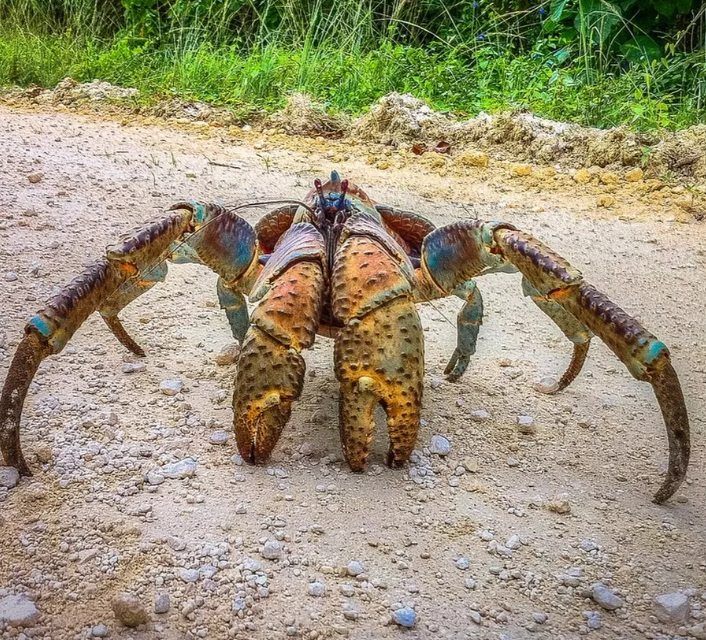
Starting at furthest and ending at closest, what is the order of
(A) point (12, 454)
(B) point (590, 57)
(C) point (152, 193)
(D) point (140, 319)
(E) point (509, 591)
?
1. (B) point (590, 57)
2. (C) point (152, 193)
3. (D) point (140, 319)
4. (A) point (12, 454)
5. (E) point (509, 591)

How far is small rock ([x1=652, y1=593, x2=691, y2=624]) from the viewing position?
155cm

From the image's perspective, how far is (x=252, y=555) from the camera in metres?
1.72

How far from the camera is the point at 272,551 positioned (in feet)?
5.63

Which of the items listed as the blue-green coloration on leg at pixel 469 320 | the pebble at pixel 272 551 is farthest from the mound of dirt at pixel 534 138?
the pebble at pixel 272 551

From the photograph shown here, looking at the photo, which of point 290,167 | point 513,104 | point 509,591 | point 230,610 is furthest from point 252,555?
point 513,104

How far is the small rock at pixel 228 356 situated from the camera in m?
2.73

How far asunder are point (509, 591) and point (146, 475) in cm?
96

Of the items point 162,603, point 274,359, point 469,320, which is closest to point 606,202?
point 469,320

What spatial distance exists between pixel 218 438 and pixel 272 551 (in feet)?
1.77

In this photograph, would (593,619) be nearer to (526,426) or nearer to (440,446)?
(440,446)

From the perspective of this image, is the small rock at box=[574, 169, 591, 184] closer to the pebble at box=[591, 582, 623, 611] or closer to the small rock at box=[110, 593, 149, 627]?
the pebble at box=[591, 582, 623, 611]

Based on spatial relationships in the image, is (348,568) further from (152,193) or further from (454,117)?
(454,117)

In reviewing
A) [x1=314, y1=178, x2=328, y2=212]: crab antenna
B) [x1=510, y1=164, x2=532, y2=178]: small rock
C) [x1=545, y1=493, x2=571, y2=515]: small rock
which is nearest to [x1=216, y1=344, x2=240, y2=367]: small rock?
[x1=314, y1=178, x2=328, y2=212]: crab antenna

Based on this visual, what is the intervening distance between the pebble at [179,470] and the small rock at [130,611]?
524mm
